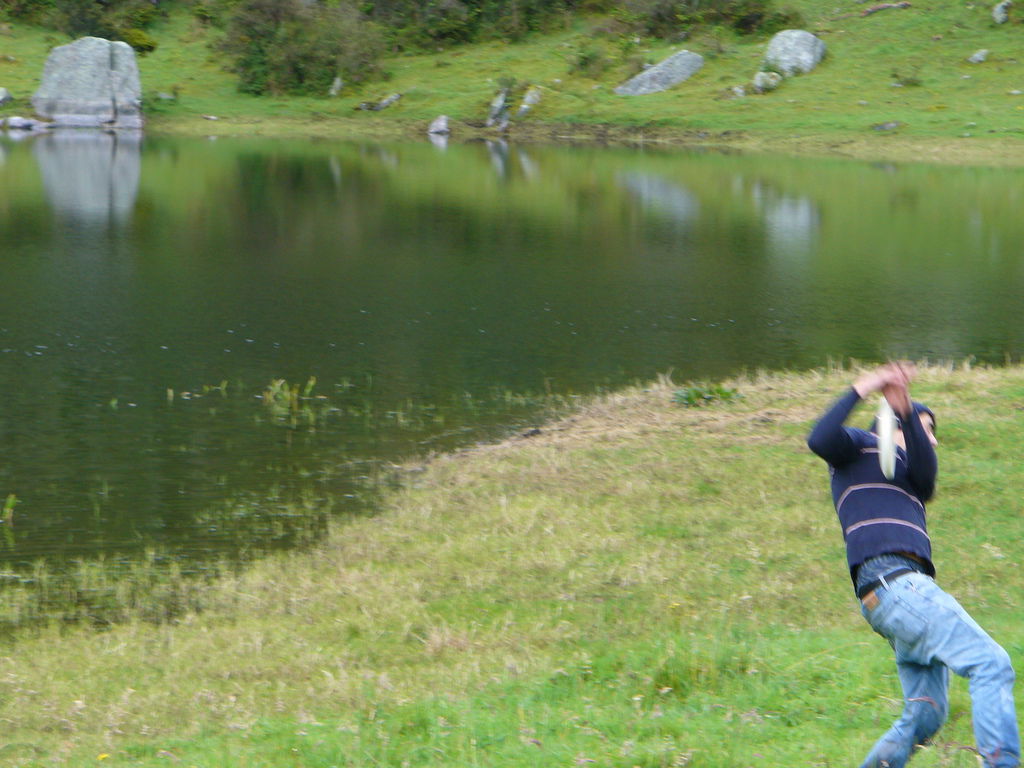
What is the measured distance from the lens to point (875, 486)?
6984mm

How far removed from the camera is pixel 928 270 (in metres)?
41.2

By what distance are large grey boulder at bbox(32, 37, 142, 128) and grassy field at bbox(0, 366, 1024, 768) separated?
265 ft

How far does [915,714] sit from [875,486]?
130cm

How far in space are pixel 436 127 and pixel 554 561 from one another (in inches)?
3182

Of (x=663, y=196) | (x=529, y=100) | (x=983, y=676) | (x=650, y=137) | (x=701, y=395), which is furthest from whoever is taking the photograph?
(x=529, y=100)

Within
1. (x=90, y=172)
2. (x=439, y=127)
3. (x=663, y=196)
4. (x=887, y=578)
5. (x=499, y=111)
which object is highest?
(x=887, y=578)

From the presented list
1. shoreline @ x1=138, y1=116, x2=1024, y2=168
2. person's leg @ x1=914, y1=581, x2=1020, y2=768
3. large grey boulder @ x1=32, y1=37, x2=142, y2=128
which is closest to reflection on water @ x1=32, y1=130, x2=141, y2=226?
large grey boulder @ x1=32, y1=37, x2=142, y2=128

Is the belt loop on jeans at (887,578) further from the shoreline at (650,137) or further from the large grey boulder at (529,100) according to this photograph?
the large grey boulder at (529,100)

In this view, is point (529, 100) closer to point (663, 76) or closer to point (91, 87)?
point (663, 76)


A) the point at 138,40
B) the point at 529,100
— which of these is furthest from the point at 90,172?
the point at 138,40

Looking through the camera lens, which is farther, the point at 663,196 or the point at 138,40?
the point at 138,40

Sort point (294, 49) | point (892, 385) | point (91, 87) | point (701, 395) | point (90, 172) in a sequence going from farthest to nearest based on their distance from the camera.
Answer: point (294, 49), point (91, 87), point (90, 172), point (701, 395), point (892, 385)

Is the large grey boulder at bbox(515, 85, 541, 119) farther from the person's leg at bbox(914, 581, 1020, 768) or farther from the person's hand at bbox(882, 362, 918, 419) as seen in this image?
the person's leg at bbox(914, 581, 1020, 768)

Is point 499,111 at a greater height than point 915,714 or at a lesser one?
lesser
